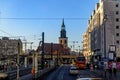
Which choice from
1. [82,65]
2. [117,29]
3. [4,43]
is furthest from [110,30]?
[4,43]

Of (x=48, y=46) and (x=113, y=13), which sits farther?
(x=48, y=46)

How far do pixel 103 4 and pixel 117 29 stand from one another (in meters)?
9.95

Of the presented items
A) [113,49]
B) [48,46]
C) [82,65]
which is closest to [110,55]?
[113,49]

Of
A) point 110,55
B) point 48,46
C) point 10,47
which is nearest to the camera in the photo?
point 110,55

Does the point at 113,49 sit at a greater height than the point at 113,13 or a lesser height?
lesser

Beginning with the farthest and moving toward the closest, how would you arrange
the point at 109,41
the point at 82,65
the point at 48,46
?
the point at 48,46 < the point at 109,41 < the point at 82,65

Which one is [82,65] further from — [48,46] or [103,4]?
[48,46]

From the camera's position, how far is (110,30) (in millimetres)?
121688

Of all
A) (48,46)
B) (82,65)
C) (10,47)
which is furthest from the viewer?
(48,46)

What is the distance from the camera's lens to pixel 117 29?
122 meters

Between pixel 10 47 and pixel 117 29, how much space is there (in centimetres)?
3898

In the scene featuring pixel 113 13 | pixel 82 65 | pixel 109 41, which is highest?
pixel 113 13

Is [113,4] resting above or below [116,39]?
above

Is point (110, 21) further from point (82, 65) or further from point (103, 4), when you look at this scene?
point (82, 65)
